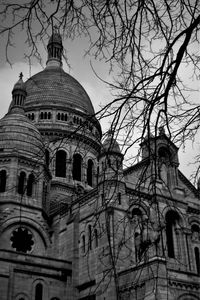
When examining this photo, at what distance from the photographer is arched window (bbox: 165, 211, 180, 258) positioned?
1152 inches

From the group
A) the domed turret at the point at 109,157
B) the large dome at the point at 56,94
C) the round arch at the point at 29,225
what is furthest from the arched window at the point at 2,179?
the domed turret at the point at 109,157

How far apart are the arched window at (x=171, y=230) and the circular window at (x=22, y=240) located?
9668 millimetres

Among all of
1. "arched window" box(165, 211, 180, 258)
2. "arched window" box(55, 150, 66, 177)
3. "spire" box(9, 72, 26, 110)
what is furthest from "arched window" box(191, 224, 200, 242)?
"spire" box(9, 72, 26, 110)

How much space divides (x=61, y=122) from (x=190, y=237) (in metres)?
21.0

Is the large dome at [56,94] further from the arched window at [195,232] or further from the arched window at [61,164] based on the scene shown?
the arched window at [195,232]

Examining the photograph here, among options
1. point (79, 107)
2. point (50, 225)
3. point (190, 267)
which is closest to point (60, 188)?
point (50, 225)

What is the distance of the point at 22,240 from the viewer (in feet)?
102

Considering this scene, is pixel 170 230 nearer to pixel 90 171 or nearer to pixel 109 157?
pixel 90 171

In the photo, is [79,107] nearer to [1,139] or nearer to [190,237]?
[1,139]

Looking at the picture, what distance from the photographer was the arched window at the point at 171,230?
2927 centimetres

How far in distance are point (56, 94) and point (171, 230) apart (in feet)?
80.3

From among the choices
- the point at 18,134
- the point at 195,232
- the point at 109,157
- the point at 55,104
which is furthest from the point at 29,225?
the point at 109,157

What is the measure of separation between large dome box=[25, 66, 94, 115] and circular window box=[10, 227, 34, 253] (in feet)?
61.0

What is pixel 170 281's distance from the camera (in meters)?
23.5
